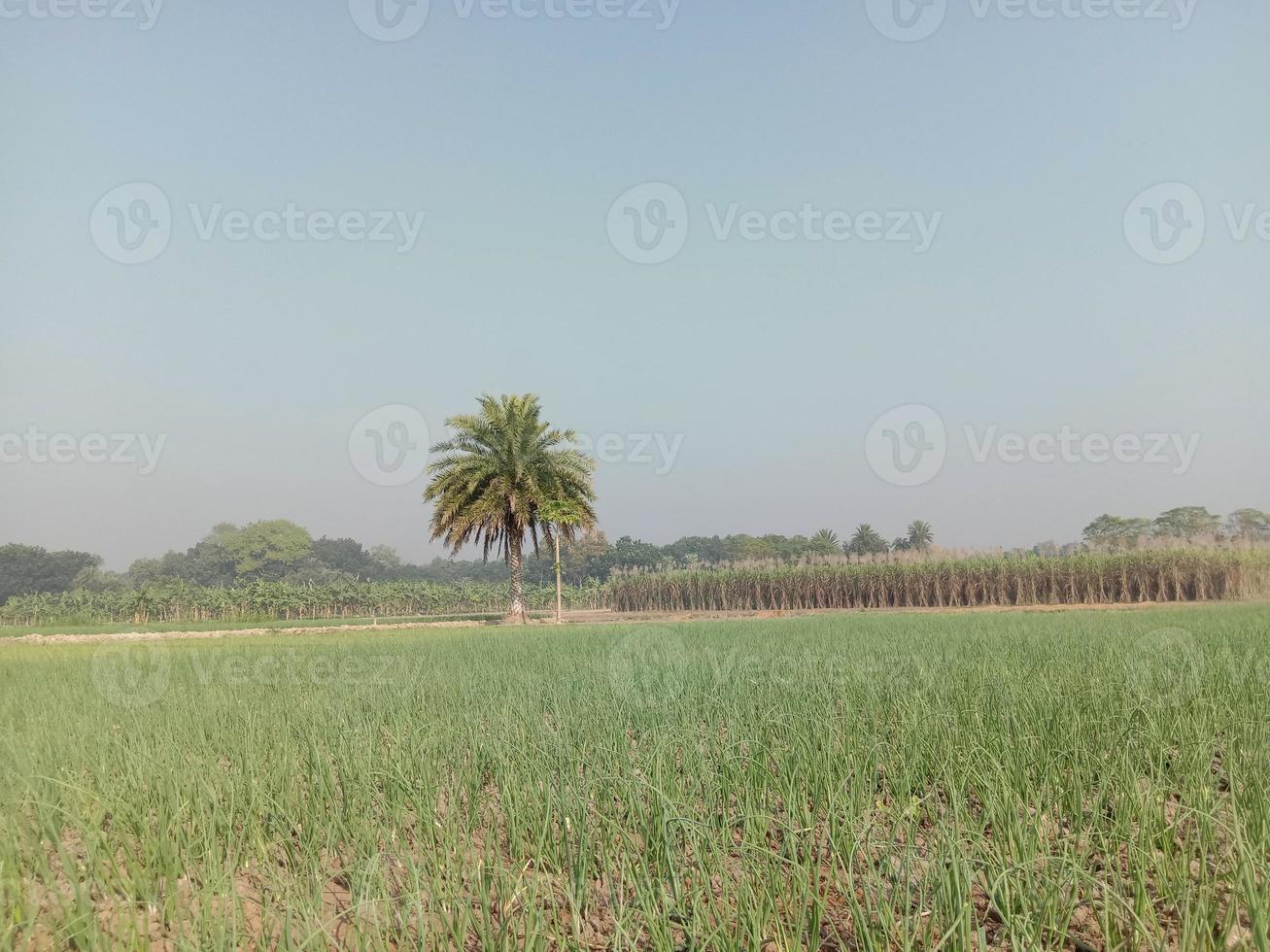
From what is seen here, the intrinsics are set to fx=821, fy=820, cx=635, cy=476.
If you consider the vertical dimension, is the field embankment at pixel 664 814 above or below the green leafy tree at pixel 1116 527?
below

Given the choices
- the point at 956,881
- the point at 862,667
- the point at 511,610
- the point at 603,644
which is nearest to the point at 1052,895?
the point at 956,881

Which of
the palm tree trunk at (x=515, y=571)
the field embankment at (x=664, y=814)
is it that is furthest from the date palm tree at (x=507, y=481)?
the field embankment at (x=664, y=814)

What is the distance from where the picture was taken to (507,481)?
90.4ft

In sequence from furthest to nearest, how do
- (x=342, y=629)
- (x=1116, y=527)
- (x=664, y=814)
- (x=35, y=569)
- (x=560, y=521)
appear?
1. (x=1116, y=527)
2. (x=35, y=569)
3. (x=560, y=521)
4. (x=342, y=629)
5. (x=664, y=814)

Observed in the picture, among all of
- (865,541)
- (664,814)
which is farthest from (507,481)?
(865,541)

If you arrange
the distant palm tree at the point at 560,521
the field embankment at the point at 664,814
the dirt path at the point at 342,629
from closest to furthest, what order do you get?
the field embankment at the point at 664,814 < the dirt path at the point at 342,629 < the distant palm tree at the point at 560,521

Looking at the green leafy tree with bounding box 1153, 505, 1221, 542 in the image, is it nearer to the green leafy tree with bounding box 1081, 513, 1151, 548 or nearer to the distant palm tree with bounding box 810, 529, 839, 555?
the green leafy tree with bounding box 1081, 513, 1151, 548

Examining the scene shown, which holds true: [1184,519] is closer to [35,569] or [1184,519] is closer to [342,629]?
[342,629]

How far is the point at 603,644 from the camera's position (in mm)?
13000

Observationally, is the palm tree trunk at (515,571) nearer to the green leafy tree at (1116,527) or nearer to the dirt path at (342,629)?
the dirt path at (342,629)

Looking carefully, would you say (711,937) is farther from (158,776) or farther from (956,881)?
(158,776)

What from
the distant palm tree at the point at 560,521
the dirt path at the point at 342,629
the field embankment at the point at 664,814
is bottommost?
the dirt path at the point at 342,629

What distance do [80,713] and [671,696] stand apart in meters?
5.09

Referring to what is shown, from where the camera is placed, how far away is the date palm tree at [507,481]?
1077 inches
